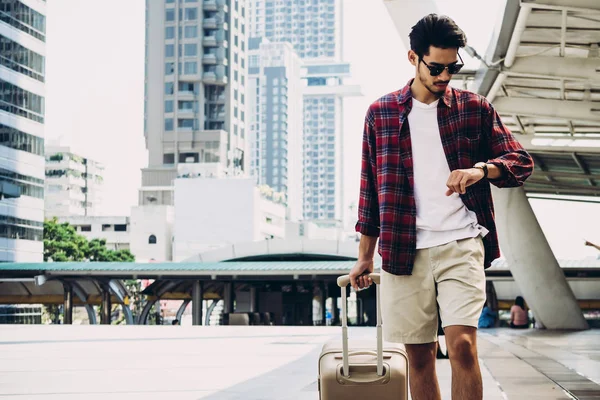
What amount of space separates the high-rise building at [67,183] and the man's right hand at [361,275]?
507 ft

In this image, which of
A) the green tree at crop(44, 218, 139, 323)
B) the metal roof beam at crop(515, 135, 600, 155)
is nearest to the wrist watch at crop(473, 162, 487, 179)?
the metal roof beam at crop(515, 135, 600, 155)

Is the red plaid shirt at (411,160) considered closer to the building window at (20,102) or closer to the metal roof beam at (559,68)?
the metal roof beam at (559,68)

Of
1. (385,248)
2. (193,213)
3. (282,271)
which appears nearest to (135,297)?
(193,213)

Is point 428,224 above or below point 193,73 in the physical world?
below

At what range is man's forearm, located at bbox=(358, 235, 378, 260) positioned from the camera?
4016mm

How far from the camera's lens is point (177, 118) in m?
131

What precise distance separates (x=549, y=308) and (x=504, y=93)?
6768 millimetres

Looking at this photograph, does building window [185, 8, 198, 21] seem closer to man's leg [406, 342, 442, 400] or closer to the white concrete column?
the white concrete column

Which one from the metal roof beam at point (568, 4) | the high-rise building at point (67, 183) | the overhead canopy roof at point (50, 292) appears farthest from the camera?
the high-rise building at point (67, 183)

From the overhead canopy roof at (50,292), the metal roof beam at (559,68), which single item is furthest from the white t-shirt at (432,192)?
the overhead canopy roof at (50,292)

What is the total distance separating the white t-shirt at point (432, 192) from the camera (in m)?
3.73

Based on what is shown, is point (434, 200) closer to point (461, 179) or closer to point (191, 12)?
point (461, 179)

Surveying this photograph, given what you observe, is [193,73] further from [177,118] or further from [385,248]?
[385,248]

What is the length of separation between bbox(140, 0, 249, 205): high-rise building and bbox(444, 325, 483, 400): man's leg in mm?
125414
